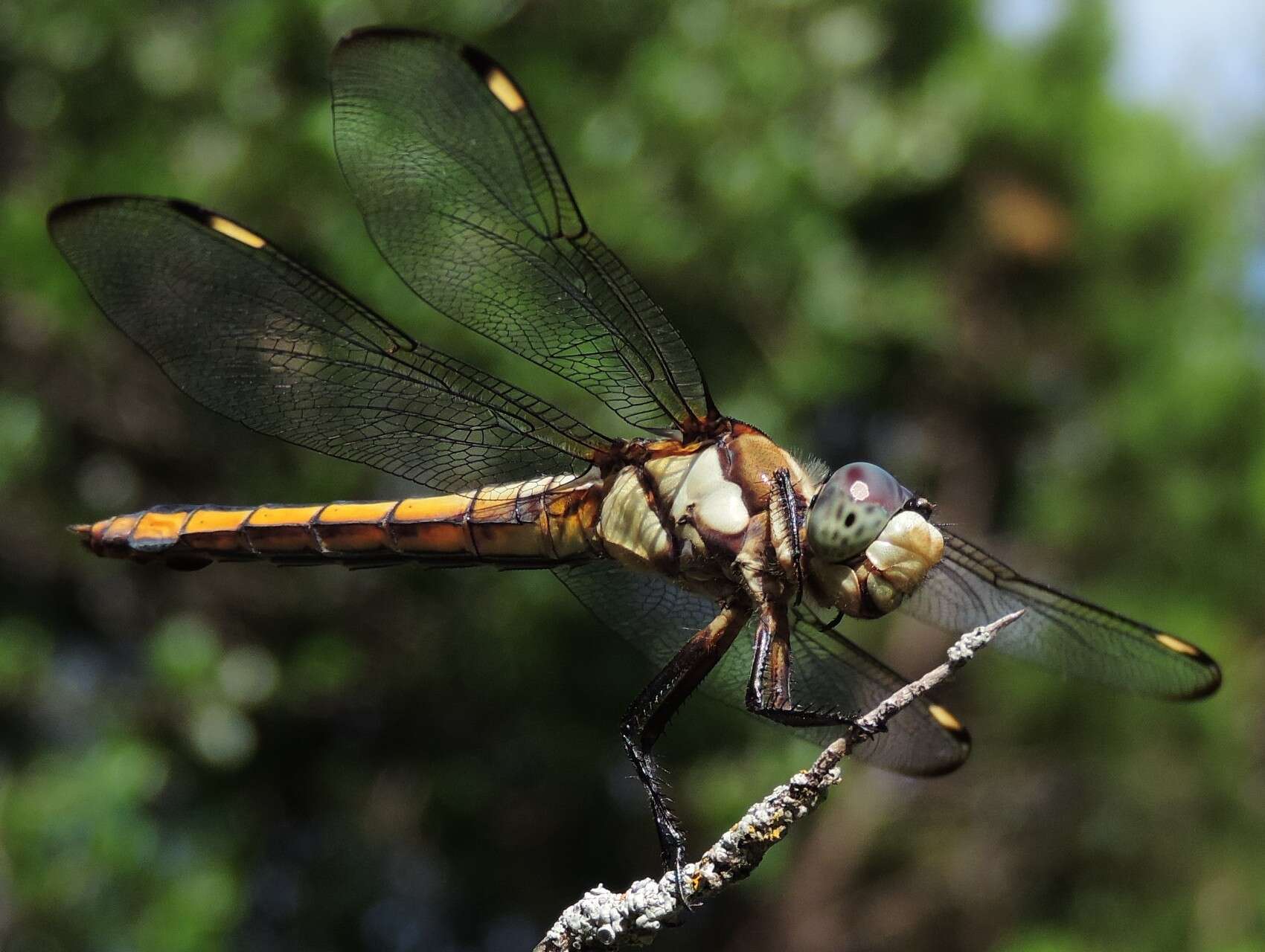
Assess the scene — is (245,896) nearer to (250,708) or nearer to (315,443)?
(250,708)

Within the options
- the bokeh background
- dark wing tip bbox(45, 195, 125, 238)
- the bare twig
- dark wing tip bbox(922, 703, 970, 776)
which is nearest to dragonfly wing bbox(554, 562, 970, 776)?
dark wing tip bbox(922, 703, 970, 776)

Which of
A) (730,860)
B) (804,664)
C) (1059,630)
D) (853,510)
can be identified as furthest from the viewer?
(804,664)

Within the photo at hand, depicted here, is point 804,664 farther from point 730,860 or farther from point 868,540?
point 730,860

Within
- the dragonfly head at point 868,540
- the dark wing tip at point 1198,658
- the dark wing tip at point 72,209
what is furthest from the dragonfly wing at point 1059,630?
the dark wing tip at point 72,209

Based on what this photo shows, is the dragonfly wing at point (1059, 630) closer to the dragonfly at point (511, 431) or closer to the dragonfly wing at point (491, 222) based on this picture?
the dragonfly at point (511, 431)

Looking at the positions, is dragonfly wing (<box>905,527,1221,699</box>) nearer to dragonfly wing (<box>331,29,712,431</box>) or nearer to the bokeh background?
dragonfly wing (<box>331,29,712,431</box>)

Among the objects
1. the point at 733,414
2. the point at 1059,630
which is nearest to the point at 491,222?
the point at 1059,630

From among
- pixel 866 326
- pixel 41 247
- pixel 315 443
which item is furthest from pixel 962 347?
pixel 315 443
